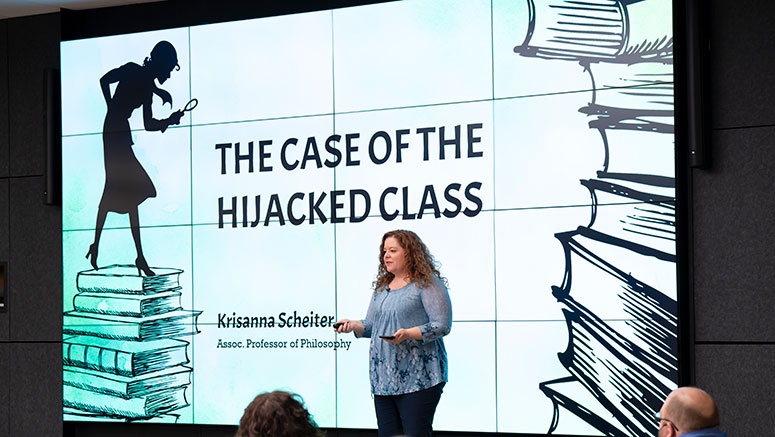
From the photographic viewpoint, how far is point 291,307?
291 inches

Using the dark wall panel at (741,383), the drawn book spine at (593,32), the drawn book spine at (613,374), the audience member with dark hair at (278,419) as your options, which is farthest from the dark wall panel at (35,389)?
the audience member with dark hair at (278,419)

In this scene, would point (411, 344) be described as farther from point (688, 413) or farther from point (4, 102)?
point (4, 102)

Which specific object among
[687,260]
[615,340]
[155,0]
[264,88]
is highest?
[155,0]

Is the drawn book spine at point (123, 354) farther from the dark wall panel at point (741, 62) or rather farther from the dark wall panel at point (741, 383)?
the dark wall panel at point (741, 62)

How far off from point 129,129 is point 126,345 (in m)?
1.60

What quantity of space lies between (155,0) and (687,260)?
171 inches

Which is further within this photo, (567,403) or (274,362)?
(274,362)

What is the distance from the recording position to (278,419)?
8.57ft

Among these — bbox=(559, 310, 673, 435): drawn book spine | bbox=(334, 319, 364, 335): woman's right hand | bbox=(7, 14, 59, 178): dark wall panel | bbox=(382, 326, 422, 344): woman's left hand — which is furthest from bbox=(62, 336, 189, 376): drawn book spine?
bbox=(559, 310, 673, 435): drawn book spine

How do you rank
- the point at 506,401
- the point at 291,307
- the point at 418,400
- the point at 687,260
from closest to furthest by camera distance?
the point at 418,400 → the point at 687,260 → the point at 506,401 → the point at 291,307

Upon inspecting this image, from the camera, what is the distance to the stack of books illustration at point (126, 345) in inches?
305

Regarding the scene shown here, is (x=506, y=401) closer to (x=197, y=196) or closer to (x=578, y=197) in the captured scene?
(x=578, y=197)

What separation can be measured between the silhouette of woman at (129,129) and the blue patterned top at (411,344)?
275cm

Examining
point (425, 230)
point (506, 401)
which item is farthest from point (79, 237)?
point (506, 401)
